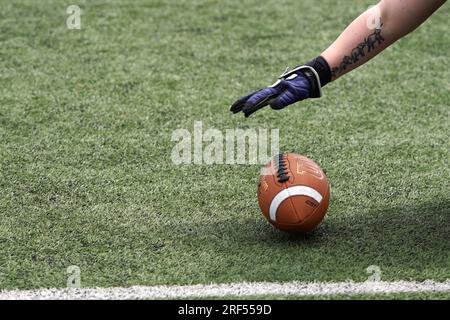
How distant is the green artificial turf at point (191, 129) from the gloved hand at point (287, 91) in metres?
0.55

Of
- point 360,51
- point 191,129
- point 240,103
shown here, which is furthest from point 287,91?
point 191,129

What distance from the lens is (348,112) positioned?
5.37 m

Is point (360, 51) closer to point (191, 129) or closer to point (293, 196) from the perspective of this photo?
point (293, 196)

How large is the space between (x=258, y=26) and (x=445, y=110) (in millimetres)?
1866

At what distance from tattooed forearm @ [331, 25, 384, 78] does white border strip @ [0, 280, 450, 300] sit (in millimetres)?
1097

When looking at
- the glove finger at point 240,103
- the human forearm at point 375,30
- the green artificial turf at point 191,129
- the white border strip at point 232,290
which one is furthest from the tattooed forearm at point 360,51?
the white border strip at point 232,290

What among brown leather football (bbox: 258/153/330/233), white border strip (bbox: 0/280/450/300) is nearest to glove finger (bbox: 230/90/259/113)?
brown leather football (bbox: 258/153/330/233)

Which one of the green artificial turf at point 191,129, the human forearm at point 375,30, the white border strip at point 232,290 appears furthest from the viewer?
the human forearm at point 375,30

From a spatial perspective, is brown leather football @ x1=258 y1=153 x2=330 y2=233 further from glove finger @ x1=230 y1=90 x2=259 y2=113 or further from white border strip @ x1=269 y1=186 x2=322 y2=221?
glove finger @ x1=230 y1=90 x2=259 y2=113

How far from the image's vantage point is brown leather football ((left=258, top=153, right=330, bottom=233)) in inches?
151

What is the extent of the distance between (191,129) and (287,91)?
126cm

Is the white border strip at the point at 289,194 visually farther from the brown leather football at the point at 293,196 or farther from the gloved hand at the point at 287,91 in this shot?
the gloved hand at the point at 287,91

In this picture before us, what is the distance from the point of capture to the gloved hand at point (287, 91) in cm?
395

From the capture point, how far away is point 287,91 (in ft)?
13.1
